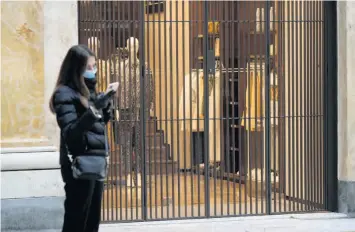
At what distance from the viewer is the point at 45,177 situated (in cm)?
900

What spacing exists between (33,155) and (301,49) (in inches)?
131

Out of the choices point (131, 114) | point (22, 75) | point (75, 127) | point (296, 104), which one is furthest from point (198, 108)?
point (75, 127)

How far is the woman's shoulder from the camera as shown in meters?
6.59

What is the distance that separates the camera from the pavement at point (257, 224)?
30.9 ft

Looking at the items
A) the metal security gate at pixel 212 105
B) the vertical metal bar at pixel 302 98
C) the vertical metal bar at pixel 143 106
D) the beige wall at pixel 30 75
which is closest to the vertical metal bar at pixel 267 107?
the metal security gate at pixel 212 105

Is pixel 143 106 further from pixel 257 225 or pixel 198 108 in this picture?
pixel 257 225

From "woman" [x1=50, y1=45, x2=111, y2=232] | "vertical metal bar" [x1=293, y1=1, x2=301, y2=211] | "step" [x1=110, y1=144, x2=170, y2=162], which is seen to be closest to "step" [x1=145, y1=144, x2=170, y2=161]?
"step" [x1=110, y1=144, x2=170, y2=162]

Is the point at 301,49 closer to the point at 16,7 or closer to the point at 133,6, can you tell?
the point at 133,6

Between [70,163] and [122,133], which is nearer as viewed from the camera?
[70,163]

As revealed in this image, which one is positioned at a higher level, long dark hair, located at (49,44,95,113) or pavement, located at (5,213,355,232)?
long dark hair, located at (49,44,95,113)

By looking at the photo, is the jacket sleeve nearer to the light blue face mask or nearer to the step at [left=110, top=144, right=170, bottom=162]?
the light blue face mask

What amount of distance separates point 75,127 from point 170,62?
3398 mm

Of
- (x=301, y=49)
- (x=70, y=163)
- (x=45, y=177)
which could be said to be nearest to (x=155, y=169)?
(x=45, y=177)

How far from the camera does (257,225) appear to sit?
379 inches
